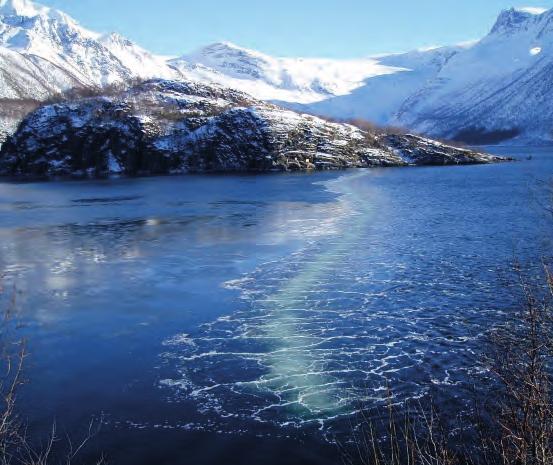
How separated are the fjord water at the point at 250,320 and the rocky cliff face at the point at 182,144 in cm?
8064

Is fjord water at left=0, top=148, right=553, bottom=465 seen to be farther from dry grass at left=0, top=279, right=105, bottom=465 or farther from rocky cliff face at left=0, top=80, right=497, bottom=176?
rocky cliff face at left=0, top=80, right=497, bottom=176

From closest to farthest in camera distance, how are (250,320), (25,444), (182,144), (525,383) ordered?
(525,383), (25,444), (250,320), (182,144)

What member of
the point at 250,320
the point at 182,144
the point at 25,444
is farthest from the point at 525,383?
the point at 182,144

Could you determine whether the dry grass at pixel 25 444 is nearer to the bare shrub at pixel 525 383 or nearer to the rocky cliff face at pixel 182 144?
the bare shrub at pixel 525 383

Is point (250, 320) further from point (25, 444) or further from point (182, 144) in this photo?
point (182, 144)

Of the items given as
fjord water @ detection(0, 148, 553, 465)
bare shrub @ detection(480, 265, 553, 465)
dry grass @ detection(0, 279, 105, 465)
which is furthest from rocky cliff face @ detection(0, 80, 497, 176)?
dry grass @ detection(0, 279, 105, 465)

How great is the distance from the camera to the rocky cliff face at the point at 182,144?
5010 inches

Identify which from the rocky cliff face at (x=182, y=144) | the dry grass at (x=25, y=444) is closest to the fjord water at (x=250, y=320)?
the dry grass at (x=25, y=444)

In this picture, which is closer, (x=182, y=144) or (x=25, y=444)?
(x=25, y=444)

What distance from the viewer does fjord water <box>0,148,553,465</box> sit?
14766mm

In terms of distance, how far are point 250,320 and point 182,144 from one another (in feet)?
368

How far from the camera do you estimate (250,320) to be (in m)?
22.3

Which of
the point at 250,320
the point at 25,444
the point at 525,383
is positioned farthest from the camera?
the point at 250,320

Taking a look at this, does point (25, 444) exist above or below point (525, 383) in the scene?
below
